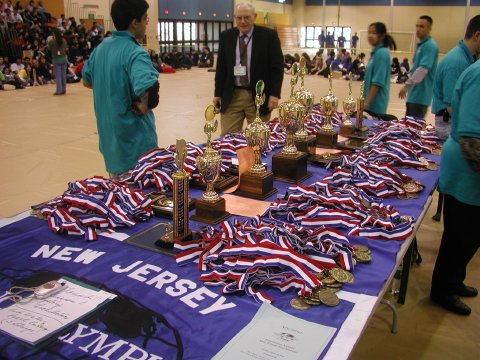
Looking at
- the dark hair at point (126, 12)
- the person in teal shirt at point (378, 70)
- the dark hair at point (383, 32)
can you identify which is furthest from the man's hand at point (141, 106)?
the dark hair at point (383, 32)

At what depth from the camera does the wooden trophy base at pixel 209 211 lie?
1.71m

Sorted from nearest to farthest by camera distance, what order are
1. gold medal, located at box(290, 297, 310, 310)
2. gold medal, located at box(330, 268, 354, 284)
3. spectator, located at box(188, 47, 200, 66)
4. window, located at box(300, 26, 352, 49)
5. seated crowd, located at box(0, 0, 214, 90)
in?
gold medal, located at box(290, 297, 310, 310) → gold medal, located at box(330, 268, 354, 284) → seated crowd, located at box(0, 0, 214, 90) → spectator, located at box(188, 47, 200, 66) → window, located at box(300, 26, 352, 49)

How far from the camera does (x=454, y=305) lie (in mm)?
2412

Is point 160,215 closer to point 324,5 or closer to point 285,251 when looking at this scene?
point 285,251

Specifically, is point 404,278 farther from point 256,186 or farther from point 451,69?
point 451,69

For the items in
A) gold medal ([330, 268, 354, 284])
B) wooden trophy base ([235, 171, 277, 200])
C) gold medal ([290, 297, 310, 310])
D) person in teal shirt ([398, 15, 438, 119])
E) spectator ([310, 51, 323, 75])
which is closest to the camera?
gold medal ([290, 297, 310, 310])

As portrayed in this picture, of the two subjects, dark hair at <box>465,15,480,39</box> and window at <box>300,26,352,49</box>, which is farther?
window at <box>300,26,352,49</box>

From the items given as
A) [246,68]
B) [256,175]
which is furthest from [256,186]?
[246,68]

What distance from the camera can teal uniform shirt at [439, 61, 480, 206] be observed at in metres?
1.79

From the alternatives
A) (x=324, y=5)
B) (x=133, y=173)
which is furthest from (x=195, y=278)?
(x=324, y=5)

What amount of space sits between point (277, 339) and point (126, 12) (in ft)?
6.14

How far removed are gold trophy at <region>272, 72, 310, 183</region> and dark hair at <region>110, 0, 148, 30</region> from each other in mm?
879

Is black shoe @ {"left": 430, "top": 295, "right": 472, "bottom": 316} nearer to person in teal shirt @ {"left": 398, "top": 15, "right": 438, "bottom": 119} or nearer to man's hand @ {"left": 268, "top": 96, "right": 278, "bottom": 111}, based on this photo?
man's hand @ {"left": 268, "top": 96, "right": 278, "bottom": 111}

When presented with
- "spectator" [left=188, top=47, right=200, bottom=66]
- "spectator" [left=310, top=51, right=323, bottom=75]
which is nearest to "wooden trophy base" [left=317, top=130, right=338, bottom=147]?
"spectator" [left=310, top=51, right=323, bottom=75]
